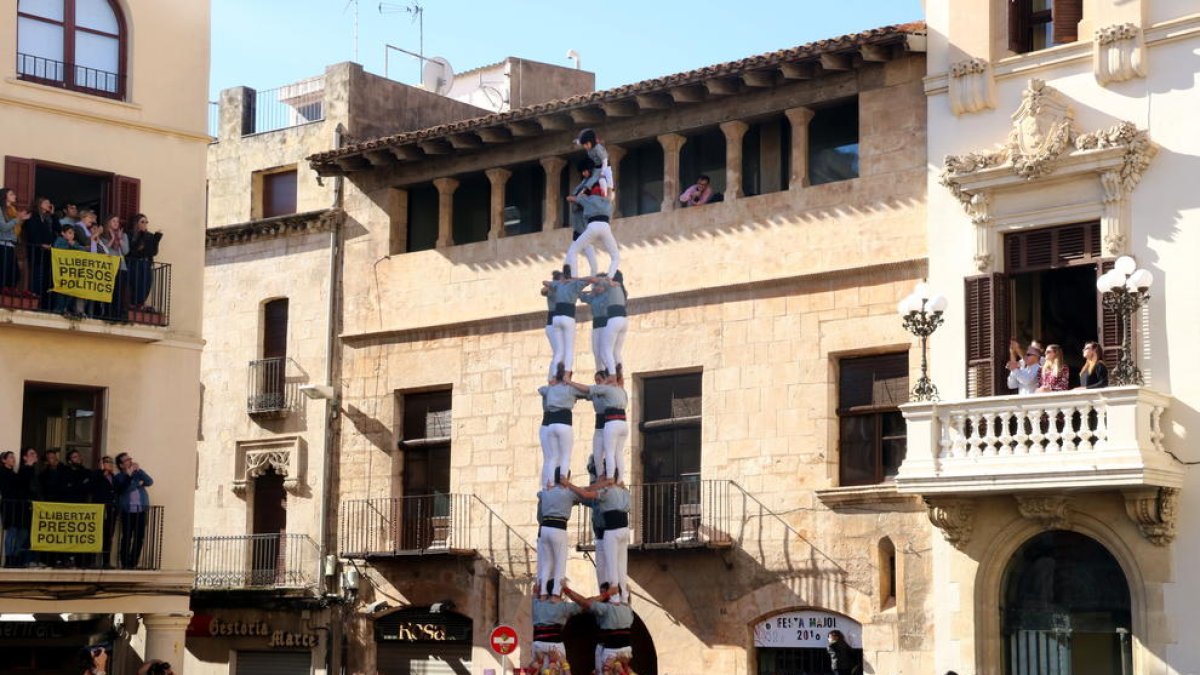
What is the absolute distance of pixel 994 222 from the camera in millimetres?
25625

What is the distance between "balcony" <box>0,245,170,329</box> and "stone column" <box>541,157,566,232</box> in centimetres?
625

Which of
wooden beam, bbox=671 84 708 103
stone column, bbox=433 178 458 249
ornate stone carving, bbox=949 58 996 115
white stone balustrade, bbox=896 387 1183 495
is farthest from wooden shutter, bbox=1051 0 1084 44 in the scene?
stone column, bbox=433 178 458 249

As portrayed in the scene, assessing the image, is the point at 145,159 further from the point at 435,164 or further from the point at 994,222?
the point at 994,222

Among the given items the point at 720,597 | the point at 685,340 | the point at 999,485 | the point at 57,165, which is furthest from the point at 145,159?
the point at 999,485

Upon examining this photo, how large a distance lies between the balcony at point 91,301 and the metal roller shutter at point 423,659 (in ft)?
23.6

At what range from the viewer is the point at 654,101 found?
29.1 meters

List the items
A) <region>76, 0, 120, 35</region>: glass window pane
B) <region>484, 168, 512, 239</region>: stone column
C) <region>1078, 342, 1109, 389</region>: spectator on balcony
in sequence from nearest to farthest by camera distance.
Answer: <region>1078, 342, 1109, 389</region>: spectator on balcony < <region>76, 0, 120, 35</region>: glass window pane < <region>484, 168, 512, 239</region>: stone column

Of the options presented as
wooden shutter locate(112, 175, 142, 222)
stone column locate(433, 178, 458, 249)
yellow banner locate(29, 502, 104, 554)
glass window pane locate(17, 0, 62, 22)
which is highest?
glass window pane locate(17, 0, 62, 22)

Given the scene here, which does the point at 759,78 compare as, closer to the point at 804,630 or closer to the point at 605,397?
the point at 605,397

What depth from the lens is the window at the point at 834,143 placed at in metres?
27.7

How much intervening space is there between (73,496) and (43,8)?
685 cm

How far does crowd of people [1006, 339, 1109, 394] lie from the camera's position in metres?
23.9

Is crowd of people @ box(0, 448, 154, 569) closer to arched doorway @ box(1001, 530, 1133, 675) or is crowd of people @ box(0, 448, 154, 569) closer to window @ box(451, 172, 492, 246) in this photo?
window @ box(451, 172, 492, 246)

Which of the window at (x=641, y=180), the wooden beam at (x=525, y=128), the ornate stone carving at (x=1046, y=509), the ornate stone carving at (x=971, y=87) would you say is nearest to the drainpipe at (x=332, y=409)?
the wooden beam at (x=525, y=128)
